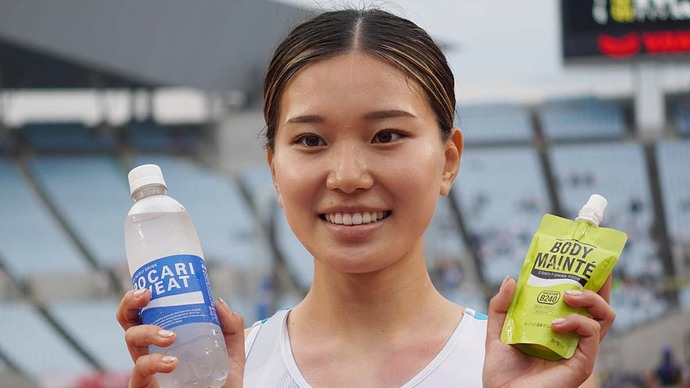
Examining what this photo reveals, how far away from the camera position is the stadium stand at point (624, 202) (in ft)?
30.9

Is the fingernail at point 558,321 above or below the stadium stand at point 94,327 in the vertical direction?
below

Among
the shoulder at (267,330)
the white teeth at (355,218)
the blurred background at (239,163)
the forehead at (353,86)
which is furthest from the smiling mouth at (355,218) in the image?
the blurred background at (239,163)

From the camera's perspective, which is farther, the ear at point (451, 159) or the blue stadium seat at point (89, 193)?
the blue stadium seat at point (89, 193)

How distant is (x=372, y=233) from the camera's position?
1136 mm

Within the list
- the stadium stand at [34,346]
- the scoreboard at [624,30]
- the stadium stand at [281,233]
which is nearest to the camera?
the scoreboard at [624,30]

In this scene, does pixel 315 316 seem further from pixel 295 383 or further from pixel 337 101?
pixel 337 101

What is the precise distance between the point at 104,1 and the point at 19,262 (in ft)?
8.40

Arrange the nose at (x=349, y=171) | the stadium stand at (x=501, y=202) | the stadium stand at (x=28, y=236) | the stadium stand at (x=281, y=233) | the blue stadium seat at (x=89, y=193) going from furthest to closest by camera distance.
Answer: the blue stadium seat at (x=89, y=193), the stadium stand at (x=501, y=202), the stadium stand at (x=28, y=236), the stadium stand at (x=281, y=233), the nose at (x=349, y=171)

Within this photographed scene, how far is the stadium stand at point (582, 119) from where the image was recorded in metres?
10.4

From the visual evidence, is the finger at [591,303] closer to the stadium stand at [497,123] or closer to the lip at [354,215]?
the lip at [354,215]

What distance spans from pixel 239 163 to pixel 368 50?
928cm

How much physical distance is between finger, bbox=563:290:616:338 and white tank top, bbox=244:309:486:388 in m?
0.21

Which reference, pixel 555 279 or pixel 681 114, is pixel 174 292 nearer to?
pixel 555 279

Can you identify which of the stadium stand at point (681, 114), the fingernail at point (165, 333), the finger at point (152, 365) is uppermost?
the stadium stand at point (681, 114)
